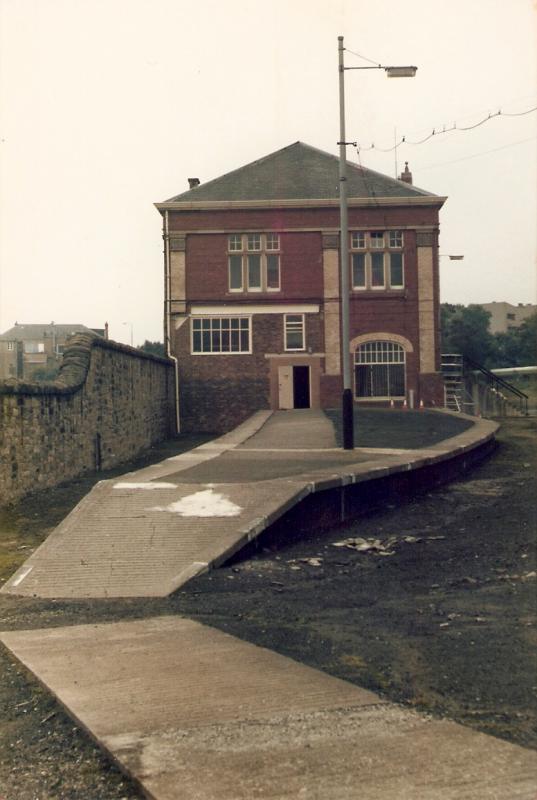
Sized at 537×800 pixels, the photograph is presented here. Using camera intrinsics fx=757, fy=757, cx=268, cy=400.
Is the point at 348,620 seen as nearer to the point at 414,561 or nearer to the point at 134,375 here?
the point at 414,561

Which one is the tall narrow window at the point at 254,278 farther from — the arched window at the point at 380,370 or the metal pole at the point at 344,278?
the metal pole at the point at 344,278

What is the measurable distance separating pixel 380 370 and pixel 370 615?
25334mm

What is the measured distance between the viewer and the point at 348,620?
19.5ft

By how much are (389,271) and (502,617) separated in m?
26.6

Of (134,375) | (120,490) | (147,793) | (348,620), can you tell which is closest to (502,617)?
(348,620)

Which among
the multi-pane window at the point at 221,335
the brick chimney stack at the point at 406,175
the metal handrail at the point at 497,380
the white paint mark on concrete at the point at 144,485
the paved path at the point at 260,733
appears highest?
the brick chimney stack at the point at 406,175

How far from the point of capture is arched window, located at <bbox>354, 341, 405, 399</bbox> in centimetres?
3094

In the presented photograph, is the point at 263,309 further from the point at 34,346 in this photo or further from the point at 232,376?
→ the point at 34,346

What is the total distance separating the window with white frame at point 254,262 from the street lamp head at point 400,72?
1628 cm

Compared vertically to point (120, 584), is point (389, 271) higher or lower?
higher

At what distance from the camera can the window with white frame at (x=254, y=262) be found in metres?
31.4

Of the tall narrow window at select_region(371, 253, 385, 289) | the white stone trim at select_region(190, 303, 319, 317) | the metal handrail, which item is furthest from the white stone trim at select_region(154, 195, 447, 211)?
the metal handrail

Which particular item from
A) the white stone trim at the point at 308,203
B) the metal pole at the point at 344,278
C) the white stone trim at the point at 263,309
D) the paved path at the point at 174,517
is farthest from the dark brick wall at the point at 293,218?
the paved path at the point at 174,517

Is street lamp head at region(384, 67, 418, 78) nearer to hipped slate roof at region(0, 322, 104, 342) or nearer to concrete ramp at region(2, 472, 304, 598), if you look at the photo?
concrete ramp at region(2, 472, 304, 598)
